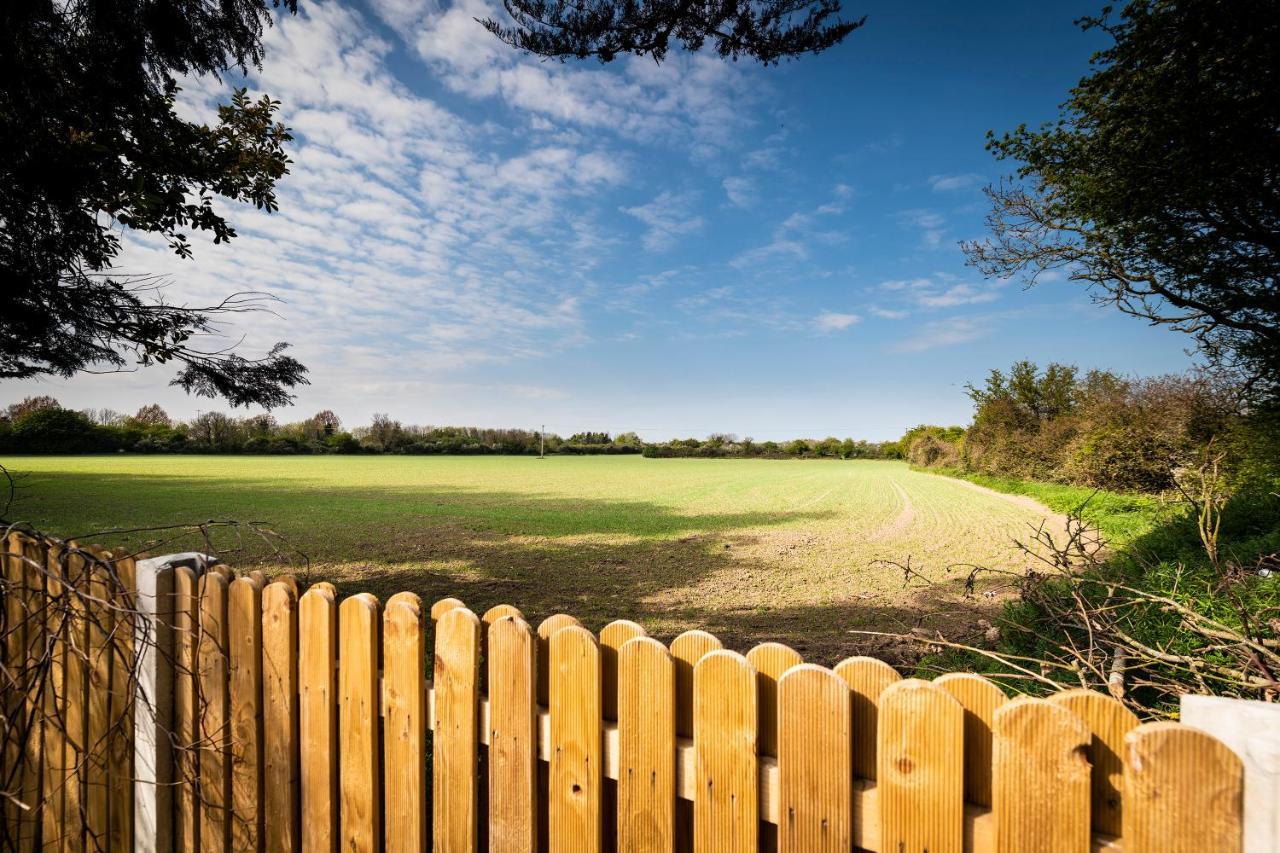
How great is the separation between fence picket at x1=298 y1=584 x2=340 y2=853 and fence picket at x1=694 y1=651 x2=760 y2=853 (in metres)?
1.18

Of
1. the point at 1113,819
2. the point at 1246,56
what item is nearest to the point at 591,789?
the point at 1113,819

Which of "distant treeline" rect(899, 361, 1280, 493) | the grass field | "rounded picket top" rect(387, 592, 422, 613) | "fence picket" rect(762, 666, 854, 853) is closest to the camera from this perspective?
"fence picket" rect(762, 666, 854, 853)

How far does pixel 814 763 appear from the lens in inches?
45.8

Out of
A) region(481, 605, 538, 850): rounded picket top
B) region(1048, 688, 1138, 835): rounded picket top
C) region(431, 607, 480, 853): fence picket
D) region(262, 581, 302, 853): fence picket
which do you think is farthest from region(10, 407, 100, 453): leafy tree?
region(1048, 688, 1138, 835): rounded picket top

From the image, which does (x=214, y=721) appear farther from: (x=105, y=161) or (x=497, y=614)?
(x=105, y=161)

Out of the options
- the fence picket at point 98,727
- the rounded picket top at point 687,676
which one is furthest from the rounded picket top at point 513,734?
the fence picket at point 98,727

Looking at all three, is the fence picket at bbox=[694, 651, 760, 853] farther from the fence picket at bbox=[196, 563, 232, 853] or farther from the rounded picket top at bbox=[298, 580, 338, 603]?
the fence picket at bbox=[196, 563, 232, 853]

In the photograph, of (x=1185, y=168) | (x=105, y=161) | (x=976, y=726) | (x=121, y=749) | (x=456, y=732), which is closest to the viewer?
(x=976, y=726)

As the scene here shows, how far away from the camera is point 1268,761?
32.8 inches

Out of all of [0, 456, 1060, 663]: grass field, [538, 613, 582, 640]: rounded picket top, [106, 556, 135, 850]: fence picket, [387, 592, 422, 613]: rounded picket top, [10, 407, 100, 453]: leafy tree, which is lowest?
[0, 456, 1060, 663]: grass field

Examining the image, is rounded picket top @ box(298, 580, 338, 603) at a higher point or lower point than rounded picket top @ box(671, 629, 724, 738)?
higher

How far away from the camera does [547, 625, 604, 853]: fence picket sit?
138 centimetres

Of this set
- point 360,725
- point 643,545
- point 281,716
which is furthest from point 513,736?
point 643,545

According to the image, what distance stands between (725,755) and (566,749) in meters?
0.44
